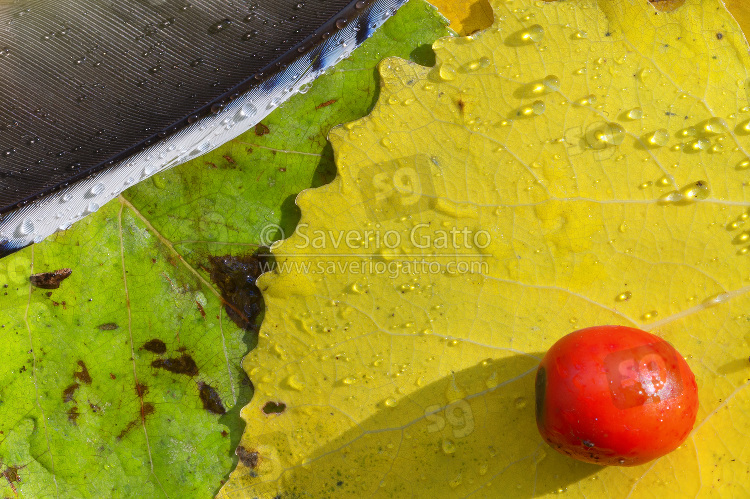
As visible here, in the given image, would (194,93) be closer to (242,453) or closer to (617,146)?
(242,453)

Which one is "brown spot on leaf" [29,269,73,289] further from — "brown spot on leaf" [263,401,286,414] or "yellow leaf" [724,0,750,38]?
"yellow leaf" [724,0,750,38]

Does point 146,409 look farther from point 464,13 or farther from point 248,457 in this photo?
point 464,13

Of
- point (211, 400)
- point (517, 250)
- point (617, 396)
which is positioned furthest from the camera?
point (211, 400)

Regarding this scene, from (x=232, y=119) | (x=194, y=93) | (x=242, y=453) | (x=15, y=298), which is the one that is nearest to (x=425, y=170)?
(x=232, y=119)

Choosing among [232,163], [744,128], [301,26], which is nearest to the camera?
[744,128]

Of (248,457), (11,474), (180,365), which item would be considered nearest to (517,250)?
(248,457)
